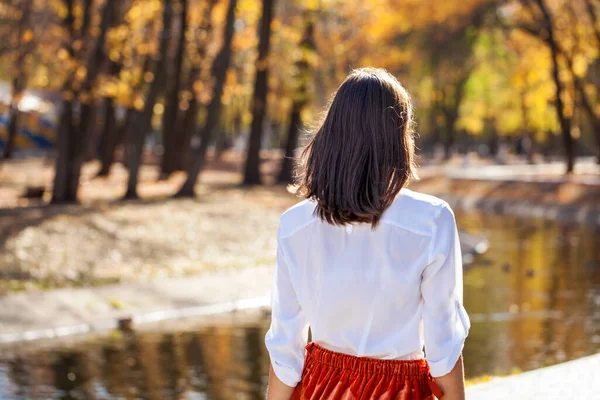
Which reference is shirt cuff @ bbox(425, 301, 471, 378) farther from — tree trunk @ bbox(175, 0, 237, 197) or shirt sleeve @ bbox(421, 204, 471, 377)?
tree trunk @ bbox(175, 0, 237, 197)

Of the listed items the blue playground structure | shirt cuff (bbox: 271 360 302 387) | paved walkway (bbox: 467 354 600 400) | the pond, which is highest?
shirt cuff (bbox: 271 360 302 387)

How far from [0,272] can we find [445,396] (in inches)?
545

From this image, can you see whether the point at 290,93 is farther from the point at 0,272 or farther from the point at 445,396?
the point at 445,396

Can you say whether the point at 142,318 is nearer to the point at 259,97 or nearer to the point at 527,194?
the point at 259,97

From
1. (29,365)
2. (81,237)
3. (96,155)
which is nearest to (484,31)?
(96,155)

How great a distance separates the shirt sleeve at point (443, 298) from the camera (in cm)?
326

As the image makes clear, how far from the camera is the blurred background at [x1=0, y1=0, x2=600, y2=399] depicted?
43.3 feet

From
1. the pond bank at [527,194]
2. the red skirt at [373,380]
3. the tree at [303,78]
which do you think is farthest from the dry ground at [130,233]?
the red skirt at [373,380]

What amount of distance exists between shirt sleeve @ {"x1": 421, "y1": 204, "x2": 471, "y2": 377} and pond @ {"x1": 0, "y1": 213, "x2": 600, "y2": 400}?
7.66m

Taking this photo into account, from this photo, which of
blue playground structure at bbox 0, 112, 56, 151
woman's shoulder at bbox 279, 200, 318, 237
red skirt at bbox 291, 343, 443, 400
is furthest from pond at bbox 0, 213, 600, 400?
blue playground structure at bbox 0, 112, 56, 151

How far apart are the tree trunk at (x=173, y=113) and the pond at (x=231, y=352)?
15.5 meters

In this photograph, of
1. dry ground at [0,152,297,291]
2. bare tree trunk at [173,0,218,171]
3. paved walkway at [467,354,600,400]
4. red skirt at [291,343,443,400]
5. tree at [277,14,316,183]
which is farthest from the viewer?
tree at [277,14,316,183]

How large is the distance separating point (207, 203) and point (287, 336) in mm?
25012

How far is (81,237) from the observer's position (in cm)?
1972
